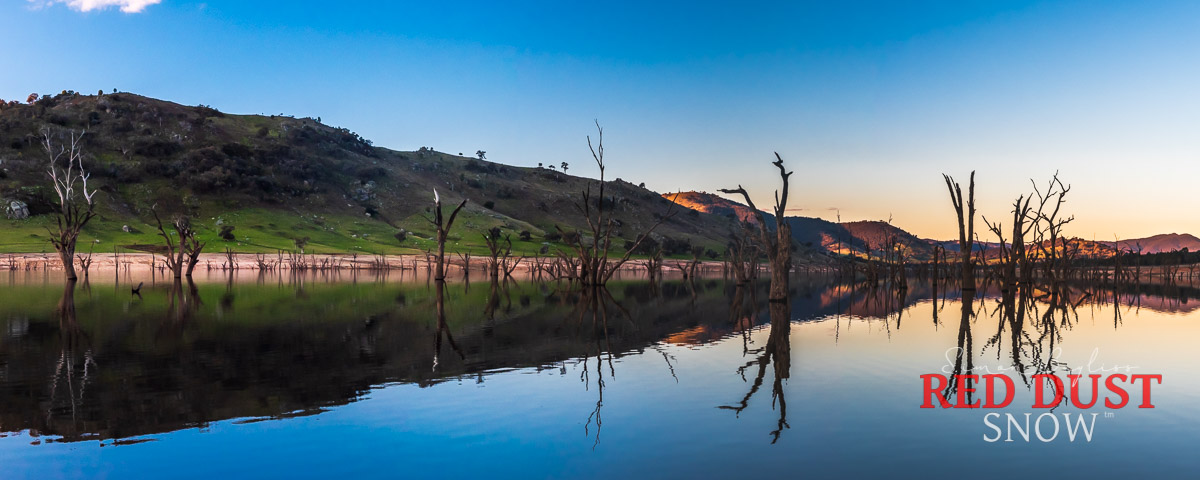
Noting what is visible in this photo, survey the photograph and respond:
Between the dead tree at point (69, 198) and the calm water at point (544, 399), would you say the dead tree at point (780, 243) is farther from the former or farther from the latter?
the dead tree at point (69, 198)

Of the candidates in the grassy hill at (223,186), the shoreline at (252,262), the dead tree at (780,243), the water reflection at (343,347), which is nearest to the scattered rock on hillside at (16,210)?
the grassy hill at (223,186)

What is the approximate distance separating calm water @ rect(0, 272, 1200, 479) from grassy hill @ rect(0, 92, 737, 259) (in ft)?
262

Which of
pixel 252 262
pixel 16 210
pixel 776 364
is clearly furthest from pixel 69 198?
pixel 776 364

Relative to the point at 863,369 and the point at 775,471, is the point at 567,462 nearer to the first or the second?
the point at 775,471

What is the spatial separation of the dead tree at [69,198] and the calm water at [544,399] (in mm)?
32395

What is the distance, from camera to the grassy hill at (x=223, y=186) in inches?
4560

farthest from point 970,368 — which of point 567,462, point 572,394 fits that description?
point 567,462

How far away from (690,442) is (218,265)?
9407 cm

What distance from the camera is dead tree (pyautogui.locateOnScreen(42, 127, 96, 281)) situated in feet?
171

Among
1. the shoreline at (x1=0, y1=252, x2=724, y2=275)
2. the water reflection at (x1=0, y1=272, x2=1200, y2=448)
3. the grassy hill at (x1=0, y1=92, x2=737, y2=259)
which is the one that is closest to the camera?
the water reflection at (x1=0, y1=272, x2=1200, y2=448)

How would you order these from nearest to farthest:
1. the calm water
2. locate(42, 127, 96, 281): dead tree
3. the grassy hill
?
the calm water → locate(42, 127, 96, 281): dead tree → the grassy hill

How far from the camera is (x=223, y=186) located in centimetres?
14425

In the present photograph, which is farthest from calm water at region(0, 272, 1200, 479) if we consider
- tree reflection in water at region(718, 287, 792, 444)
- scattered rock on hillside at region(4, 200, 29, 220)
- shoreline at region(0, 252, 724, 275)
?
scattered rock on hillside at region(4, 200, 29, 220)

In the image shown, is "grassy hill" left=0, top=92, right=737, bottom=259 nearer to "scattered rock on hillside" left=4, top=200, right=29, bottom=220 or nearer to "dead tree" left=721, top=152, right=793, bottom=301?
"scattered rock on hillside" left=4, top=200, right=29, bottom=220
